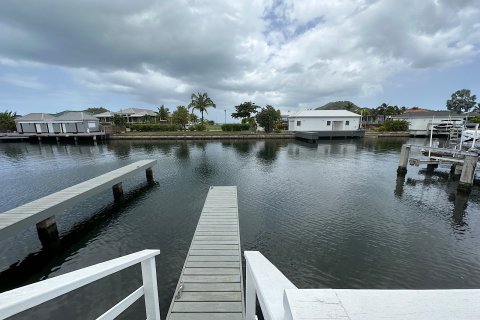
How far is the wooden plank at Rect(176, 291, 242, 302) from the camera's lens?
13.2 feet

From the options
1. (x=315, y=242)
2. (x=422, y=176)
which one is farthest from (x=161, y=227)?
(x=422, y=176)

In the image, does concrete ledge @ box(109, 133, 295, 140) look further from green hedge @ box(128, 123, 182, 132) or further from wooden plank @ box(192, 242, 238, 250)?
wooden plank @ box(192, 242, 238, 250)

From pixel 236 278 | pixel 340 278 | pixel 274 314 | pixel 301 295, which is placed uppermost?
pixel 301 295

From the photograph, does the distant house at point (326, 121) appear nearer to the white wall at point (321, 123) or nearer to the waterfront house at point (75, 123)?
the white wall at point (321, 123)

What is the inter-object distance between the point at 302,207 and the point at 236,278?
615 cm

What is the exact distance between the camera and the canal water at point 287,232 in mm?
5746

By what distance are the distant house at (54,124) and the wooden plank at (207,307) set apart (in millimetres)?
46655

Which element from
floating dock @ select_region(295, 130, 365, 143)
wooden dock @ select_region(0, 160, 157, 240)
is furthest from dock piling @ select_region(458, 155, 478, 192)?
floating dock @ select_region(295, 130, 365, 143)

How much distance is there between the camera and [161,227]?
27.2ft

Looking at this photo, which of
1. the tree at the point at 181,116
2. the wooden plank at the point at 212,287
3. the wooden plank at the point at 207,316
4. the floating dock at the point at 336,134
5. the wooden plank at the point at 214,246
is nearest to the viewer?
the wooden plank at the point at 207,316

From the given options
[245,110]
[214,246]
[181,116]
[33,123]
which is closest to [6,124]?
[33,123]

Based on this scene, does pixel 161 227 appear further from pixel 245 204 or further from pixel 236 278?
pixel 236 278

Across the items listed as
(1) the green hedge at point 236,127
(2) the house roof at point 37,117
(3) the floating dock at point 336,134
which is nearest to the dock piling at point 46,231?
(3) the floating dock at point 336,134

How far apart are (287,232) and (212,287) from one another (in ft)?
14.0
